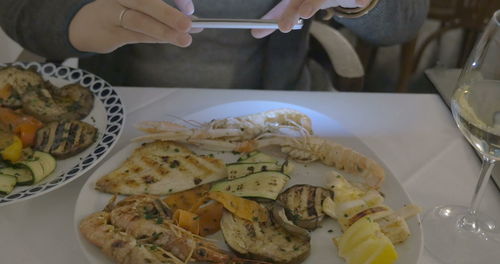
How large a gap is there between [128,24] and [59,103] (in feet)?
0.77

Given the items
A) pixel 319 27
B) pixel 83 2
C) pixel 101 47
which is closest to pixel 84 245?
pixel 101 47

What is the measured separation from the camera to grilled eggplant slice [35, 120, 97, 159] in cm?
87

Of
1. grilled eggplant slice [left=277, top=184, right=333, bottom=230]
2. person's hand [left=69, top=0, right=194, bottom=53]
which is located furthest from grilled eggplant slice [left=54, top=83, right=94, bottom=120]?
grilled eggplant slice [left=277, top=184, right=333, bottom=230]

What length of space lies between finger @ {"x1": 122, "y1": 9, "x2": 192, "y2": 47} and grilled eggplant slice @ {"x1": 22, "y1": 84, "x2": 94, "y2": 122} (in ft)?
0.66

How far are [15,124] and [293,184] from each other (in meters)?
0.52

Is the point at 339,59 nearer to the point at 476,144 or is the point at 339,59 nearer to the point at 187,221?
the point at 476,144

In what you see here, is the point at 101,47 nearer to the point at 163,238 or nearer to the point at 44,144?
the point at 44,144

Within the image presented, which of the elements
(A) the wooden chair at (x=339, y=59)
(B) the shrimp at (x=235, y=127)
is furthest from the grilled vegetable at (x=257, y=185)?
(A) the wooden chair at (x=339, y=59)

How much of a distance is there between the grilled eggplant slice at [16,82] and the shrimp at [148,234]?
373 millimetres

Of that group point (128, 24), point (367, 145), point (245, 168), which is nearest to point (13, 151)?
point (128, 24)

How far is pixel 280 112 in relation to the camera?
0.98 m

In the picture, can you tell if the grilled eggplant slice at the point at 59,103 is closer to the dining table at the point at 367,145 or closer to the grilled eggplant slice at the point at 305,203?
the dining table at the point at 367,145

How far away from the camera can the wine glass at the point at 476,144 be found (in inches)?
26.7

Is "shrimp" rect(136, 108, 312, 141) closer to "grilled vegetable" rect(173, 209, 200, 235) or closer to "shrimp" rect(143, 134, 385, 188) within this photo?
"shrimp" rect(143, 134, 385, 188)
